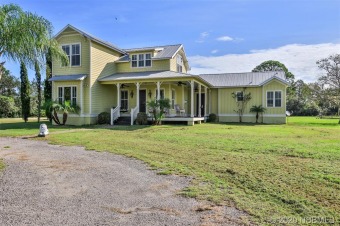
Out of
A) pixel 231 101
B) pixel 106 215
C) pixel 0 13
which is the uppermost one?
pixel 0 13

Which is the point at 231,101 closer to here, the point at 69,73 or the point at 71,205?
the point at 69,73

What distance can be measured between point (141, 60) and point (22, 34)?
15773 mm

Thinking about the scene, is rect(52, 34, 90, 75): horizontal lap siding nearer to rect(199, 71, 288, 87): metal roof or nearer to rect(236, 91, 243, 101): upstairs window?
rect(199, 71, 288, 87): metal roof

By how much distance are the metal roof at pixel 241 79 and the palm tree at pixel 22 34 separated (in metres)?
17.8

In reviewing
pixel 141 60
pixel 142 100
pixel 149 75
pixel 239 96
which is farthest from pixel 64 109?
pixel 239 96

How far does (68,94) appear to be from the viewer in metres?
20.9

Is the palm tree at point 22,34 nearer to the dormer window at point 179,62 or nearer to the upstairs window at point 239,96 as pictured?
the dormer window at point 179,62

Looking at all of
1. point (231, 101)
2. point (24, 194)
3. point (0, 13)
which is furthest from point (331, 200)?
point (231, 101)

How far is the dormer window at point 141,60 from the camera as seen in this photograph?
22.8 meters

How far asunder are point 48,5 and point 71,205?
1215 cm

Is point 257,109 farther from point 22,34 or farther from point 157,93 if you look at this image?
point 22,34

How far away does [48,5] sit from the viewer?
13.4 metres

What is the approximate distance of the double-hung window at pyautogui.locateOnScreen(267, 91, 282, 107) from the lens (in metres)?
23.2

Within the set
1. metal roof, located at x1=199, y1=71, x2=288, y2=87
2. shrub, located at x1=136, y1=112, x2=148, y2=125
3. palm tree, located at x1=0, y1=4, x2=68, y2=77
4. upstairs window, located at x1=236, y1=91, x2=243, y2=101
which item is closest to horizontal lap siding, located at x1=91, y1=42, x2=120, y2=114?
shrub, located at x1=136, y1=112, x2=148, y2=125
